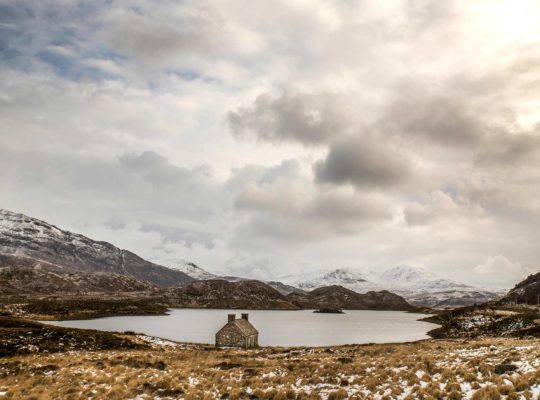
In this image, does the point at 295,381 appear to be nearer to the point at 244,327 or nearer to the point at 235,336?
the point at 235,336

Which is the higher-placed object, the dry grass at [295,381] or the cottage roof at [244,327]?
the dry grass at [295,381]

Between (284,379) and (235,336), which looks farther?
(235,336)

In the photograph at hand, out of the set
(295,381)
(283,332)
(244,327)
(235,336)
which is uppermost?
(295,381)

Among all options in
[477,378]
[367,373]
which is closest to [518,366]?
[477,378]

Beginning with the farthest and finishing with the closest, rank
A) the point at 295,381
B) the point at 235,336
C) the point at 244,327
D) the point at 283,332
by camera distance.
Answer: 1. the point at 283,332
2. the point at 244,327
3. the point at 235,336
4. the point at 295,381

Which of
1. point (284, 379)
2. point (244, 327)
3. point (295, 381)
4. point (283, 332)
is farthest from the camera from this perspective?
point (283, 332)

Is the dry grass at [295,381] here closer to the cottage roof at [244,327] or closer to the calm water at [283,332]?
the cottage roof at [244,327]

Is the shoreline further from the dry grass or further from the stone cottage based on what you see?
the stone cottage

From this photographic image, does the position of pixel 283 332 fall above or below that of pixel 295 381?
below

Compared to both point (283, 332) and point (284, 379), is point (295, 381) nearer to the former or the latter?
point (284, 379)

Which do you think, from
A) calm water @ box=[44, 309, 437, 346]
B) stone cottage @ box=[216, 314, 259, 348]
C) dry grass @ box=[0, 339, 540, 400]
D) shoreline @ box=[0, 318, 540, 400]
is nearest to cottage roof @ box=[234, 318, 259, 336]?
stone cottage @ box=[216, 314, 259, 348]

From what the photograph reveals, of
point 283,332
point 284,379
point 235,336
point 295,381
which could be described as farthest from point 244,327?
point 295,381

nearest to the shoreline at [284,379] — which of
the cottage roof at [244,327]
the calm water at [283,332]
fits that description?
the cottage roof at [244,327]

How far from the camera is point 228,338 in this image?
65875 millimetres
